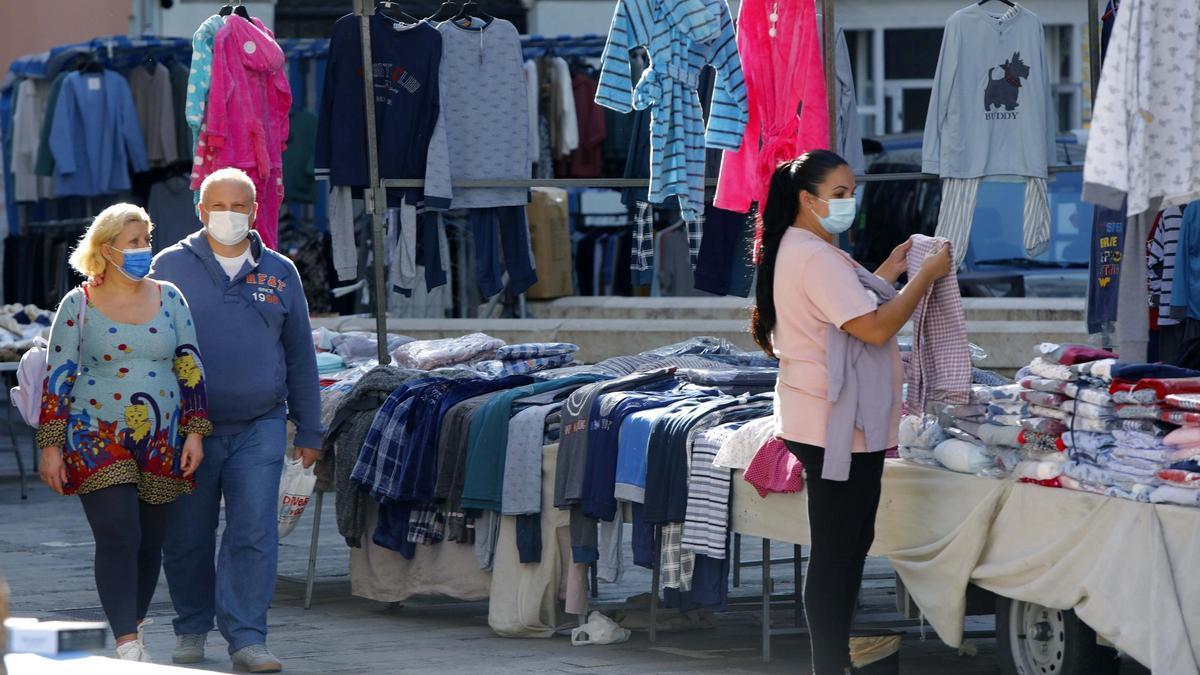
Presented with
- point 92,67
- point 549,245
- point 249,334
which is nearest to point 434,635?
point 249,334

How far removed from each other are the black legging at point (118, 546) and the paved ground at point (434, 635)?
488mm

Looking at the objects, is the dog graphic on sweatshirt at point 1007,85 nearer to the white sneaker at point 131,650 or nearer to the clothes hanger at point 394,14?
the clothes hanger at point 394,14

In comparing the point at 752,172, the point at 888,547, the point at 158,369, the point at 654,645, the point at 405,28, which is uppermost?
the point at 405,28

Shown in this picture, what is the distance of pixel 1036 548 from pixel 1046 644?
374 mm

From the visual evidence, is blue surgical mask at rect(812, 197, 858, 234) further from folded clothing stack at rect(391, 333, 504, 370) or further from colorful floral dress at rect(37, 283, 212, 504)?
folded clothing stack at rect(391, 333, 504, 370)

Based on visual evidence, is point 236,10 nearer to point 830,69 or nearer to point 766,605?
point 830,69

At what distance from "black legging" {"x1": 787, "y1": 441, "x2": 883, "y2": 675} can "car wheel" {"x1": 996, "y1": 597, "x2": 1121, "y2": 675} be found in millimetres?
600

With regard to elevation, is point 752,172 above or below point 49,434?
above

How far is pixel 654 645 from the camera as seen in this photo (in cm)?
766

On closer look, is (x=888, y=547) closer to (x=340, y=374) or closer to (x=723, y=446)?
(x=723, y=446)

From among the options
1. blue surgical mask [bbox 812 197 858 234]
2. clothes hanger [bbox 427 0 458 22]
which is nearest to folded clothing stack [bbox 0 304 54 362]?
clothes hanger [bbox 427 0 458 22]

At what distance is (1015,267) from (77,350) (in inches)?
381

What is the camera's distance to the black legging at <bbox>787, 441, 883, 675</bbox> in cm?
598

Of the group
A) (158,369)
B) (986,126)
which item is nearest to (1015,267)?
(986,126)
